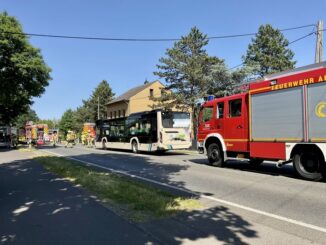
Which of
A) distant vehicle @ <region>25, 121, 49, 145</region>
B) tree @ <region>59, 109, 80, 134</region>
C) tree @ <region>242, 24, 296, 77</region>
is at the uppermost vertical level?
tree @ <region>242, 24, 296, 77</region>

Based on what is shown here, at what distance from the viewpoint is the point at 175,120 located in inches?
896

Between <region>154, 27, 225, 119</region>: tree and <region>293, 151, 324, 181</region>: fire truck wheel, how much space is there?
2533cm

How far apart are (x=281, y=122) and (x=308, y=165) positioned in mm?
1547

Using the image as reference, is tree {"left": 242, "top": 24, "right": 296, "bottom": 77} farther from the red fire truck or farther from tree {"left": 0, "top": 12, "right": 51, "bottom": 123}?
the red fire truck

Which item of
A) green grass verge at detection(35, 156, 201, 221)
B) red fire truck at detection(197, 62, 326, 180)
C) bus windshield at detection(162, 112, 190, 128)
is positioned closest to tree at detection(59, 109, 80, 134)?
bus windshield at detection(162, 112, 190, 128)

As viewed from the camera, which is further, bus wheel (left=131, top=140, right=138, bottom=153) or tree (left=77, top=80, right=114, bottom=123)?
tree (left=77, top=80, right=114, bottom=123)

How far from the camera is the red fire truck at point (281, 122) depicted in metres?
10.2

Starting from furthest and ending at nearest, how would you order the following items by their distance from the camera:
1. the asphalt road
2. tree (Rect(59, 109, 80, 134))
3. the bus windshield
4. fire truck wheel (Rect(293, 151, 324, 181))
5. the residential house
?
tree (Rect(59, 109, 80, 134))
the residential house
the bus windshield
fire truck wheel (Rect(293, 151, 324, 181))
the asphalt road

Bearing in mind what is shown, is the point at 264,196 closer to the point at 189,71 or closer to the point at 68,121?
the point at 189,71

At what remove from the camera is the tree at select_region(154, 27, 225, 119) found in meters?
36.2

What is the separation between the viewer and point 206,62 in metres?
37.3

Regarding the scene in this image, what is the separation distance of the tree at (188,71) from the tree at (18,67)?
39.1 feet

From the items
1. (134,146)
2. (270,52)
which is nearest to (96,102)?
(270,52)

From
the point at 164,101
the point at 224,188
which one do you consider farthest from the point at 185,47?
the point at 224,188
